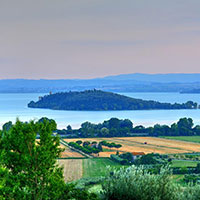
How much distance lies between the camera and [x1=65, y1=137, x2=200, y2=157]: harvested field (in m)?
35.7

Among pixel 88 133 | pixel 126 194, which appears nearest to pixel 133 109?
pixel 88 133

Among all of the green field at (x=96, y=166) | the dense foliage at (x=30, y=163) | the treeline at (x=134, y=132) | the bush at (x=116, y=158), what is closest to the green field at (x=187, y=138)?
the treeline at (x=134, y=132)

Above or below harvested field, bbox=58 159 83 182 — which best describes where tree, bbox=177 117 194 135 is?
above

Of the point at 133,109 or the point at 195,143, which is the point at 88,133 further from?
the point at 133,109

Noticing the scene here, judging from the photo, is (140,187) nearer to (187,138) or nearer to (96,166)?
(96,166)

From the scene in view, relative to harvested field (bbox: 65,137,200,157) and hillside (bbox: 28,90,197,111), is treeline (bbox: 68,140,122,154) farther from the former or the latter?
hillside (bbox: 28,90,197,111)

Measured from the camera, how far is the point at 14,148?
831 centimetres

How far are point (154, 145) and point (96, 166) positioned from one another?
12.3m

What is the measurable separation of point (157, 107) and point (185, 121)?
4527cm

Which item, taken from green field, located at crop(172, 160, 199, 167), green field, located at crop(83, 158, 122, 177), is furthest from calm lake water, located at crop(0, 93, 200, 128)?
green field, located at crop(172, 160, 199, 167)

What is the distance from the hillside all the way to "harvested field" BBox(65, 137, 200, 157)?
51430mm

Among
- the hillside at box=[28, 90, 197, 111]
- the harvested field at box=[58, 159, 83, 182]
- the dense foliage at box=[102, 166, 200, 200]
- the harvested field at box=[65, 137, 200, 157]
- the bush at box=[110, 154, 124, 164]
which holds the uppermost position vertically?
the hillside at box=[28, 90, 197, 111]

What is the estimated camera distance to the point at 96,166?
28875 mm

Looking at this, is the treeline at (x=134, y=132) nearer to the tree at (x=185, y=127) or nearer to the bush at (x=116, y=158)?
the tree at (x=185, y=127)
